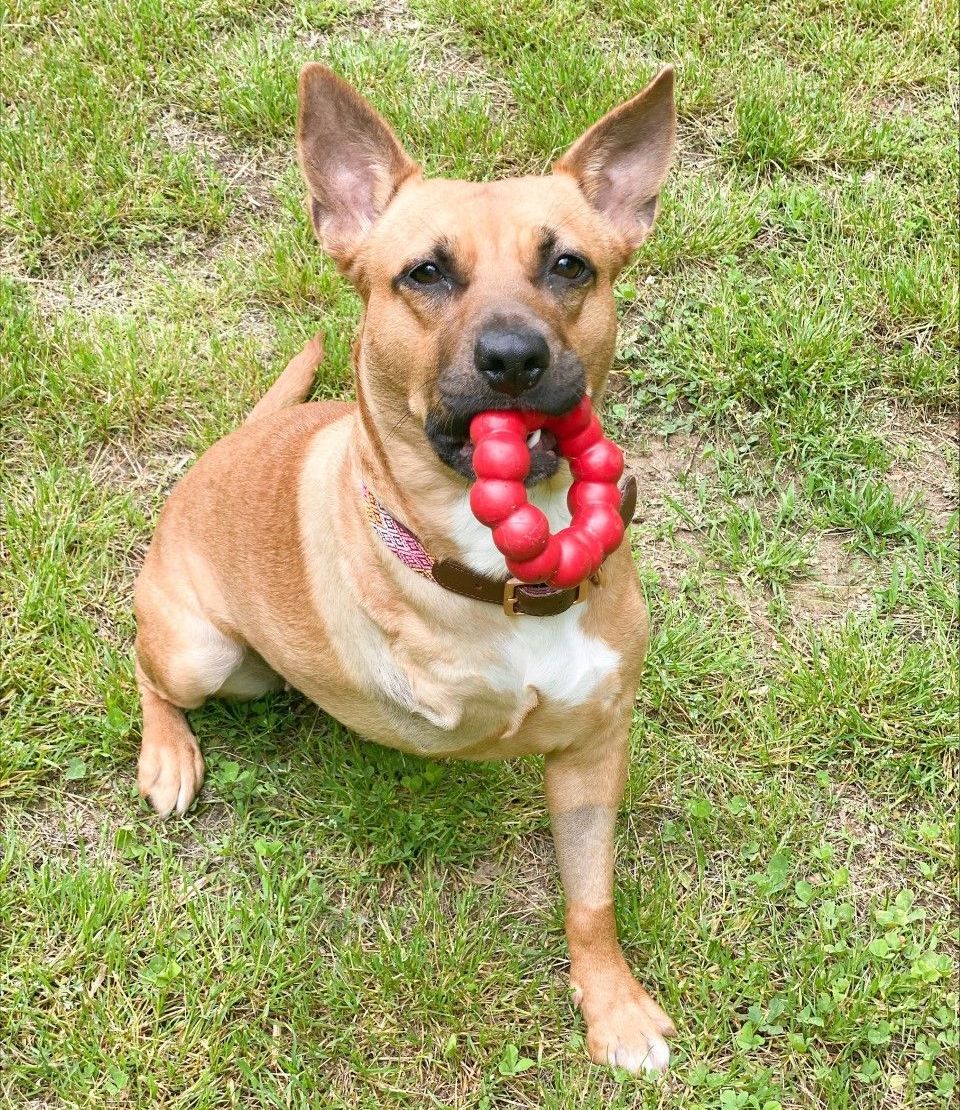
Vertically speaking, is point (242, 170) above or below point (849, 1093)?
above

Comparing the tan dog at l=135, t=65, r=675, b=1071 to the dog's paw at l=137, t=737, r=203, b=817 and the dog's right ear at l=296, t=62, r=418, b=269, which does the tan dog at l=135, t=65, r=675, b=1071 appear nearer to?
the dog's right ear at l=296, t=62, r=418, b=269

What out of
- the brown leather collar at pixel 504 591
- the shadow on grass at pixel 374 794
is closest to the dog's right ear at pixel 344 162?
the brown leather collar at pixel 504 591

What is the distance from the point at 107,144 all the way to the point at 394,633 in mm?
3162

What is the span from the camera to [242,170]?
17.0ft

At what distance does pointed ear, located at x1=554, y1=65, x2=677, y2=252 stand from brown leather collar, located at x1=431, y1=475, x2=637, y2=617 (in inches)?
41.1

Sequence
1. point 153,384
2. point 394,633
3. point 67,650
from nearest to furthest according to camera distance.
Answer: point 394,633 → point 67,650 → point 153,384

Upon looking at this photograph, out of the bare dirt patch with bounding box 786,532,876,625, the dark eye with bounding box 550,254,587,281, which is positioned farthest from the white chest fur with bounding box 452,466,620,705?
the bare dirt patch with bounding box 786,532,876,625

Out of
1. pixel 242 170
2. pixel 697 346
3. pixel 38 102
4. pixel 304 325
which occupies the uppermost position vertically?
pixel 38 102

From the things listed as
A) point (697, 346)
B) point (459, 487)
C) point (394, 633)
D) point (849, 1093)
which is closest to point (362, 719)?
point (394, 633)

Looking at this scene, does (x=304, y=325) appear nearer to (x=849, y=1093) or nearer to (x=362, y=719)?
(x=362, y=719)

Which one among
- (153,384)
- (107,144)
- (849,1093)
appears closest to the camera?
(849,1093)

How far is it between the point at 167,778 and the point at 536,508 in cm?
184

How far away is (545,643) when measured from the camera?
296cm

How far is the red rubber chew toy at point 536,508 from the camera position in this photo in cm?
252
